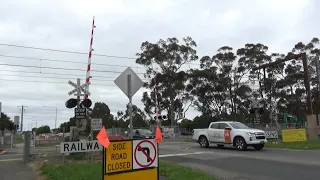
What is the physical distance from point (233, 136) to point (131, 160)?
15103mm

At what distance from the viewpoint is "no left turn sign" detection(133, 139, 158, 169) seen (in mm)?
7066

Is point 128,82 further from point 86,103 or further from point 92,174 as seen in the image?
point 86,103

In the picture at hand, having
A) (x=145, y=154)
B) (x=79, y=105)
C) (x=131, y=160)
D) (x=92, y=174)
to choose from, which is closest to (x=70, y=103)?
(x=79, y=105)

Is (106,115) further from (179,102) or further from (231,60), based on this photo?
(231,60)

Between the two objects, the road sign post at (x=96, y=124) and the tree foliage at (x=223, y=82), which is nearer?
the road sign post at (x=96, y=124)

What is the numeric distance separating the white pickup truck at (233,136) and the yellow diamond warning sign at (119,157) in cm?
1461

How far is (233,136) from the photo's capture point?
2119 centimetres

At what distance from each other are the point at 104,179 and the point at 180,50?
47875mm

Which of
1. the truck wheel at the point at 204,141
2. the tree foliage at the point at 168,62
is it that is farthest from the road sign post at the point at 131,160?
the tree foliage at the point at 168,62

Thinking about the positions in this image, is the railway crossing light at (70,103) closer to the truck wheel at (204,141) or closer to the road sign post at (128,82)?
the road sign post at (128,82)

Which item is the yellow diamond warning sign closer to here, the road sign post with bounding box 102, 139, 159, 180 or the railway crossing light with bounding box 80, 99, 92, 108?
the road sign post with bounding box 102, 139, 159, 180

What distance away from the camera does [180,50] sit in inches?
2112

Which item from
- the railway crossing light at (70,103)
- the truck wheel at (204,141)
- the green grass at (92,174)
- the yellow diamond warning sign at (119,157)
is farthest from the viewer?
the truck wheel at (204,141)

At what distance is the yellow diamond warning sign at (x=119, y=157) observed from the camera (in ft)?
21.7
